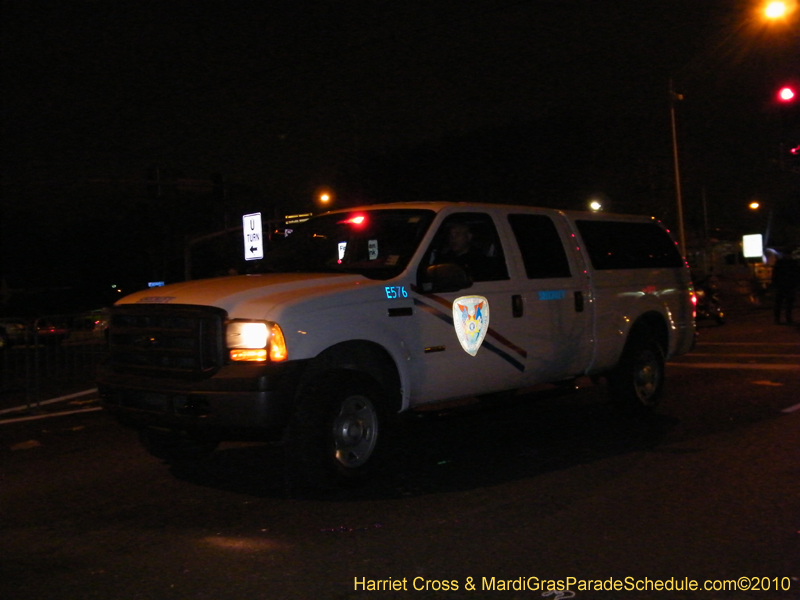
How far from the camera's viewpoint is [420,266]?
21.2 feet

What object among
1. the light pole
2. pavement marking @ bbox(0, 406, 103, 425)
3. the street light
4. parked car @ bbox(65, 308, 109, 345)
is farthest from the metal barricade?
the light pole

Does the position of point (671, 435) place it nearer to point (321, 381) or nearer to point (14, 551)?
point (321, 381)

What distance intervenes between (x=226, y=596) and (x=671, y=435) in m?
4.74

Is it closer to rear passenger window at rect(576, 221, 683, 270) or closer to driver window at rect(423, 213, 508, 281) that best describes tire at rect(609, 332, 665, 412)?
rear passenger window at rect(576, 221, 683, 270)

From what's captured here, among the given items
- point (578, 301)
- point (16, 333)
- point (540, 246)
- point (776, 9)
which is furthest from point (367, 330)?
point (776, 9)

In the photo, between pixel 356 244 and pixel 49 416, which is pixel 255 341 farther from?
pixel 49 416

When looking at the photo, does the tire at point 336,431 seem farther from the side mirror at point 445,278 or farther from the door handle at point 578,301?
the door handle at point 578,301

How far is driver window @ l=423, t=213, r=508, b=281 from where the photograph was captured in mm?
6688

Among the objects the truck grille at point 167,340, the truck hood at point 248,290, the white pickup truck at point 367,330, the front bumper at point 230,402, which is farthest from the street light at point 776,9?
the truck grille at point 167,340

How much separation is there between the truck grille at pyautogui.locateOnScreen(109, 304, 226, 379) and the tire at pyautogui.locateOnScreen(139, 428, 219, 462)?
0.59 metres

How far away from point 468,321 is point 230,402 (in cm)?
208

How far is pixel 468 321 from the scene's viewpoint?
22.0 feet

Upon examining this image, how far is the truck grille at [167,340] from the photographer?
5.62 meters

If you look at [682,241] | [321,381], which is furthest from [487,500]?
[682,241]
